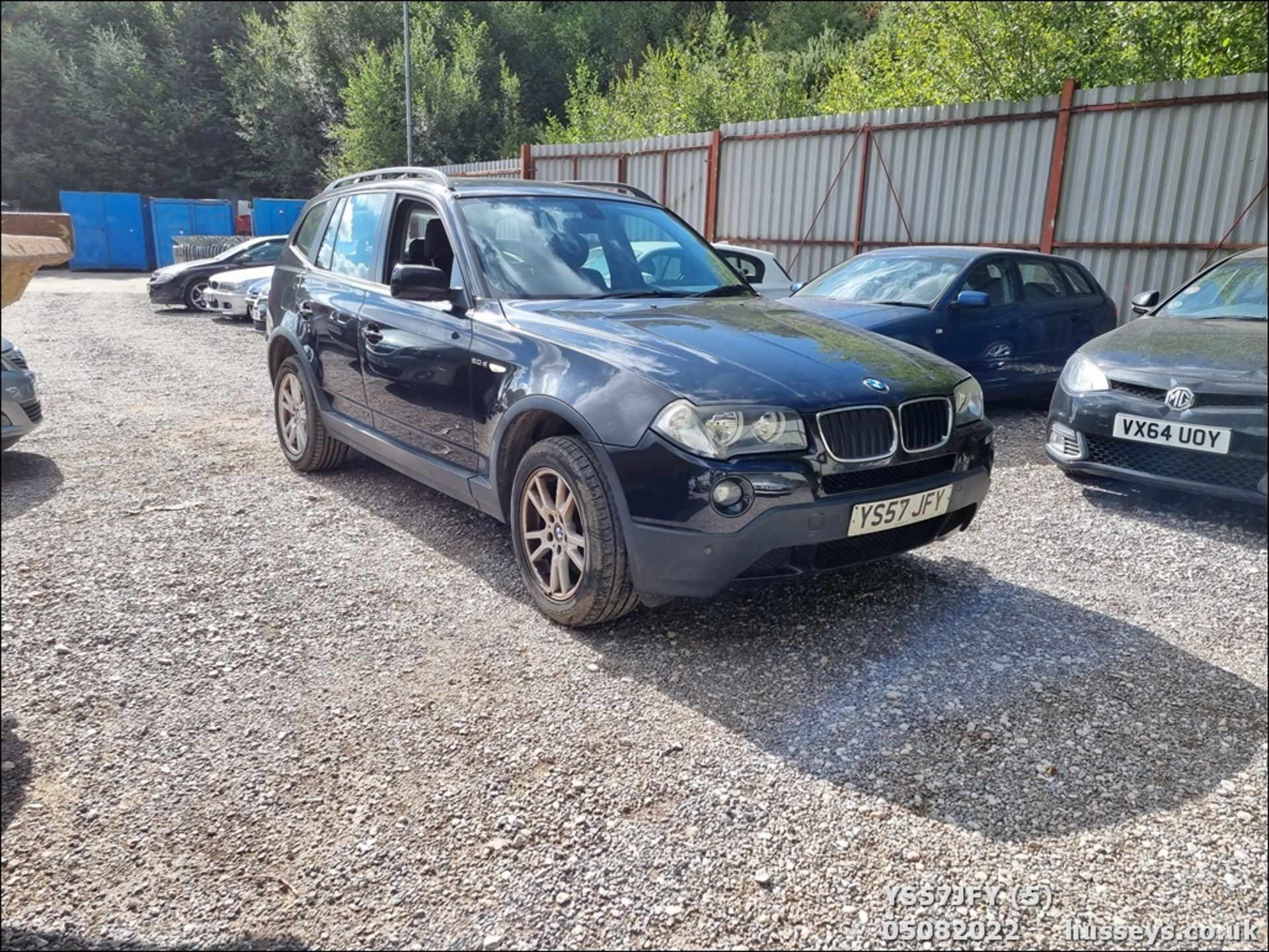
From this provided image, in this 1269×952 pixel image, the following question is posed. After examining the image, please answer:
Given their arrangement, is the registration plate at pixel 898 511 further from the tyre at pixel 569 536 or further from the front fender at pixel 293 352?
the front fender at pixel 293 352

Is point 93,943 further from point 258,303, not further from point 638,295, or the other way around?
point 258,303

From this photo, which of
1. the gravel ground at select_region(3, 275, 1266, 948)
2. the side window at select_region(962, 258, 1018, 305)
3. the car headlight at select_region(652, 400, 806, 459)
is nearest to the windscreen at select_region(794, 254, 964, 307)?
the side window at select_region(962, 258, 1018, 305)

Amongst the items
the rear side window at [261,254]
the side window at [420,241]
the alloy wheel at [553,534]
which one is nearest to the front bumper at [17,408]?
the alloy wheel at [553,534]

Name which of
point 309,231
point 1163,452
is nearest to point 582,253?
point 309,231

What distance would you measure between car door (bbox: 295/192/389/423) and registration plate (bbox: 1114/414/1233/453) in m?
4.11

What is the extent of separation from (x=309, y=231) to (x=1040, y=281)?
6.00 m

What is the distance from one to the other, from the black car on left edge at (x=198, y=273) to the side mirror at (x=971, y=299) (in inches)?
483

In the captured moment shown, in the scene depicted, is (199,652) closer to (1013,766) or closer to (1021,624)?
(1013,766)

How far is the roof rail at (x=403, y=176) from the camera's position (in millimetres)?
4664

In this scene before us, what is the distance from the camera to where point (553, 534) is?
141 inches

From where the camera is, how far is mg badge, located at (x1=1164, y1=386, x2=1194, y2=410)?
3.37 ft

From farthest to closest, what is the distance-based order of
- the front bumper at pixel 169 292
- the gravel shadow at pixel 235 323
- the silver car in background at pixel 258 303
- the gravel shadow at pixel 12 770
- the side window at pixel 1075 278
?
the front bumper at pixel 169 292 → the gravel shadow at pixel 235 323 → the silver car in background at pixel 258 303 → the side window at pixel 1075 278 → the gravel shadow at pixel 12 770

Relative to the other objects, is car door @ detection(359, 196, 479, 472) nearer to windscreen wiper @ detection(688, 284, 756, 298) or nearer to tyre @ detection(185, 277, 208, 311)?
windscreen wiper @ detection(688, 284, 756, 298)

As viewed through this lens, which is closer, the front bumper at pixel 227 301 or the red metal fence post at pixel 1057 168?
the red metal fence post at pixel 1057 168
